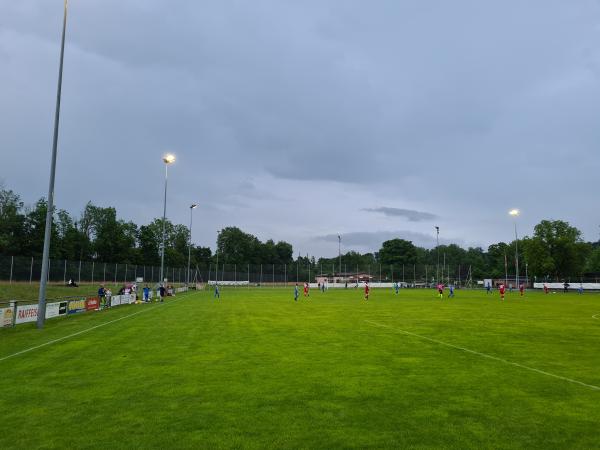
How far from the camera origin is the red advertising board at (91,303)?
30659 mm

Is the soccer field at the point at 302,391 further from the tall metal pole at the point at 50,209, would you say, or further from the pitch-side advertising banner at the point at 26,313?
the pitch-side advertising banner at the point at 26,313

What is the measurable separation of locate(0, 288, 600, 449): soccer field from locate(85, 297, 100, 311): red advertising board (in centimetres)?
1477

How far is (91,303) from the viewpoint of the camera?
31.3m

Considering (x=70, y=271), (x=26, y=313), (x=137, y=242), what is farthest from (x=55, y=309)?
(x=137, y=242)

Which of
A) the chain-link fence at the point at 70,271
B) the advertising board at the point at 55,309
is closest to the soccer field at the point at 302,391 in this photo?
the advertising board at the point at 55,309

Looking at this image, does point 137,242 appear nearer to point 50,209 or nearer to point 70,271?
point 70,271

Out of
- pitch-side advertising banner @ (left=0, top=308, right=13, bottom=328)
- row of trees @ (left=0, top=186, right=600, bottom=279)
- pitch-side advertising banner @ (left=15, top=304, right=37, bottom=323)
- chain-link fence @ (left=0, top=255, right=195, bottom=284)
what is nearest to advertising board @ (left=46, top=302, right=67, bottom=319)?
pitch-side advertising banner @ (left=15, top=304, right=37, bottom=323)

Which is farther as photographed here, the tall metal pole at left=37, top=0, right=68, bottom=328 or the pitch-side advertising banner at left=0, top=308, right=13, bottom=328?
the tall metal pole at left=37, top=0, right=68, bottom=328

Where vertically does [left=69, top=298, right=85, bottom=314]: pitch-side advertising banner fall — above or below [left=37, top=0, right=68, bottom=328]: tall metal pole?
below

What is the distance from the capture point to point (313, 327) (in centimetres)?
1981

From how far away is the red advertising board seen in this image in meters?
30.7

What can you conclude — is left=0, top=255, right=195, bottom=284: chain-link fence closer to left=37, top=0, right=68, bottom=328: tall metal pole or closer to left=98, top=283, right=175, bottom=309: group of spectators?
left=98, top=283, right=175, bottom=309: group of spectators

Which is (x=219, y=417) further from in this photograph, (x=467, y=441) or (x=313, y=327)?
(x=313, y=327)

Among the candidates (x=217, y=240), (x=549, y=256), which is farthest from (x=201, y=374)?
(x=217, y=240)
